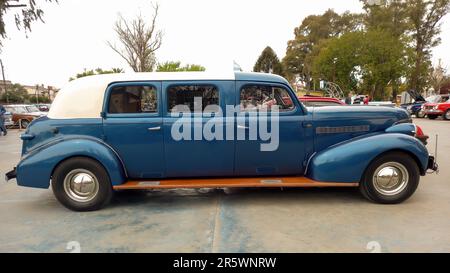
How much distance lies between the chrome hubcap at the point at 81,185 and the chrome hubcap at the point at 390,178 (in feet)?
12.9

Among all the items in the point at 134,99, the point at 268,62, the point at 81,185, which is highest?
the point at 268,62

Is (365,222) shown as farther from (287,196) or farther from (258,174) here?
(258,174)

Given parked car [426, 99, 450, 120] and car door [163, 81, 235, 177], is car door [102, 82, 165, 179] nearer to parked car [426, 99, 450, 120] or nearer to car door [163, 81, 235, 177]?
car door [163, 81, 235, 177]

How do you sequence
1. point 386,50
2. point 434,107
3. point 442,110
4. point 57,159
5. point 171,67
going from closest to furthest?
point 57,159
point 442,110
point 434,107
point 171,67
point 386,50

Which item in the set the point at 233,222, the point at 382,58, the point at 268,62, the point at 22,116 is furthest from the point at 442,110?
the point at 268,62

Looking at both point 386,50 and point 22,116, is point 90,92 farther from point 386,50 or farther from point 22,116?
point 386,50

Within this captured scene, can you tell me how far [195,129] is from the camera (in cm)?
423

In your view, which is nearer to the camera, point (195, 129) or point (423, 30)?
point (195, 129)

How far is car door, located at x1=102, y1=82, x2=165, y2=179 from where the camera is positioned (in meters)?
4.21

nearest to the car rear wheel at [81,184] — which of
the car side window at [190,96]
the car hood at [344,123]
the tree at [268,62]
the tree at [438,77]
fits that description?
the car side window at [190,96]

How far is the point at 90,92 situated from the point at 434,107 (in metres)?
21.4

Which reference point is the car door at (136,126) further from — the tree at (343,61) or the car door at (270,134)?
the tree at (343,61)

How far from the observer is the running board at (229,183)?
162 inches
